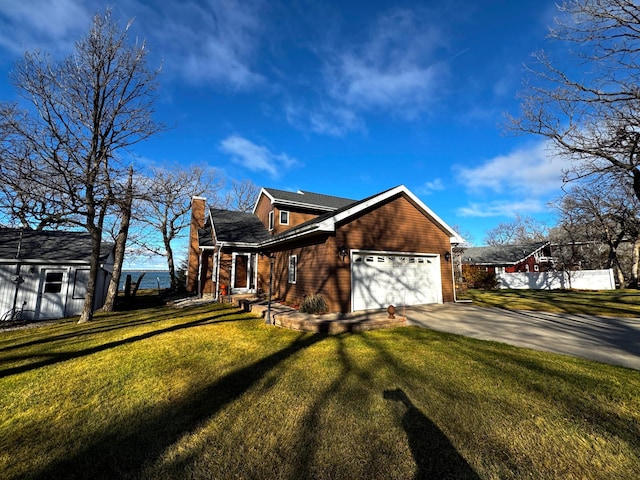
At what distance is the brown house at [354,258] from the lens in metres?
10.7

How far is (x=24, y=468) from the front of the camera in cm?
269

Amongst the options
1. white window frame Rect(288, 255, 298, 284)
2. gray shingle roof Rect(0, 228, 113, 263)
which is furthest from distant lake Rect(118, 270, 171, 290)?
white window frame Rect(288, 255, 298, 284)

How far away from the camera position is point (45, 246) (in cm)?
1355

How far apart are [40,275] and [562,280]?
121 ft

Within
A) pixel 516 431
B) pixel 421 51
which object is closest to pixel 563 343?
pixel 516 431

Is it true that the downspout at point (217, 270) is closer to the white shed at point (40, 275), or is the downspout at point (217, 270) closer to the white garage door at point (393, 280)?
the white shed at point (40, 275)

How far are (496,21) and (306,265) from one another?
40.7ft

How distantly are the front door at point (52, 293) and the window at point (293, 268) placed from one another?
1077cm

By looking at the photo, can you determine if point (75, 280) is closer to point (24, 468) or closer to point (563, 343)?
point (24, 468)

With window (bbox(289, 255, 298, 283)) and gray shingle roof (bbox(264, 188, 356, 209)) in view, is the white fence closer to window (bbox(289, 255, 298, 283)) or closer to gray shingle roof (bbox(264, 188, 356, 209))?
gray shingle roof (bbox(264, 188, 356, 209))

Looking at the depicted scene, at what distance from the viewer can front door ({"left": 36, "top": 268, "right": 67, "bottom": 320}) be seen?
12.4 metres

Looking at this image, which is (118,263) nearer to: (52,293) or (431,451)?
(52,293)

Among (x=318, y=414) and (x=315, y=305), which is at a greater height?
(x=315, y=305)

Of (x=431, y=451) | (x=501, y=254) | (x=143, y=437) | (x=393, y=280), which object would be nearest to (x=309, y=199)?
(x=393, y=280)
